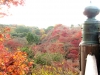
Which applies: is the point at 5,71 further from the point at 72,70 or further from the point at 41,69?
the point at 41,69

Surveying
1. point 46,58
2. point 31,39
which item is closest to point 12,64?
point 46,58

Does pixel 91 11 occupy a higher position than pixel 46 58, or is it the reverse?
pixel 91 11

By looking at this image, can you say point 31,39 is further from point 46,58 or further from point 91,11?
point 91,11

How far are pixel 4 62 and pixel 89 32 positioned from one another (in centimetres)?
260

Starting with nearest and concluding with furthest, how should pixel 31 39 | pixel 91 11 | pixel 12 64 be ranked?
1. pixel 91 11
2. pixel 12 64
3. pixel 31 39

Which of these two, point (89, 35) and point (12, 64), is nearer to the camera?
point (89, 35)

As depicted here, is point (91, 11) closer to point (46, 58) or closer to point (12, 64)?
point (12, 64)

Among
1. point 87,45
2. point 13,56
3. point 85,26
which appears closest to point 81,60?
point 87,45

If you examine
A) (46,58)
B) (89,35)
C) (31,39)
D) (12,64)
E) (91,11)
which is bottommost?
(46,58)

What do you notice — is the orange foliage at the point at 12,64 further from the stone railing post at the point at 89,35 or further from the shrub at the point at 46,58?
the shrub at the point at 46,58

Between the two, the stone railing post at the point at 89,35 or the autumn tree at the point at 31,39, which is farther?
the autumn tree at the point at 31,39

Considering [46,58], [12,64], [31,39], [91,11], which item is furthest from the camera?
[31,39]

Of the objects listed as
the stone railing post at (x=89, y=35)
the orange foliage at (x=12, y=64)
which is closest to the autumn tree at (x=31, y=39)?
the orange foliage at (x=12, y=64)

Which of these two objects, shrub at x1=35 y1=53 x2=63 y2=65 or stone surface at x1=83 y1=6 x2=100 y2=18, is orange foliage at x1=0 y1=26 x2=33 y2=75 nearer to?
stone surface at x1=83 y1=6 x2=100 y2=18
